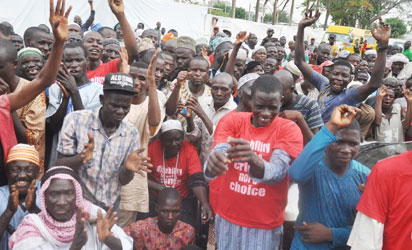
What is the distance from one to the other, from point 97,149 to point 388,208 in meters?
1.90

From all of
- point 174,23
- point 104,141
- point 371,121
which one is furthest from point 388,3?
point 104,141

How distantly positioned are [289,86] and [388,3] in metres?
49.4

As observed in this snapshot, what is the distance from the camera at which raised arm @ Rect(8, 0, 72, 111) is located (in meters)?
2.84

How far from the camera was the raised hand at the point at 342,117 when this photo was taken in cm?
246

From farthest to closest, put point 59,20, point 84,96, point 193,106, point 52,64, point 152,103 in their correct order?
point 193,106 < point 84,96 < point 152,103 < point 52,64 < point 59,20

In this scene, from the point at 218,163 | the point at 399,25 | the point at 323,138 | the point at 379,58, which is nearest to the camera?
the point at 323,138

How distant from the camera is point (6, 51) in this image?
130 inches

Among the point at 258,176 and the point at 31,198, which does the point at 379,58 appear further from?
the point at 31,198

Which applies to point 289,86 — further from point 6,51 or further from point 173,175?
point 6,51

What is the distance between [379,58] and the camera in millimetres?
4238

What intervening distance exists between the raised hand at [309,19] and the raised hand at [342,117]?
2394mm

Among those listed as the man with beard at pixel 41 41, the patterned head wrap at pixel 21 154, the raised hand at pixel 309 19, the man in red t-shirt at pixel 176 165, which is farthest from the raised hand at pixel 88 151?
the raised hand at pixel 309 19

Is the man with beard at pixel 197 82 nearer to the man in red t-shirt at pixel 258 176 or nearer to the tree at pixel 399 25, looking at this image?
the man in red t-shirt at pixel 258 176

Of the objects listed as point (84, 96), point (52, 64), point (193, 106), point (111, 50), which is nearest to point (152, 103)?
point (193, 106)
